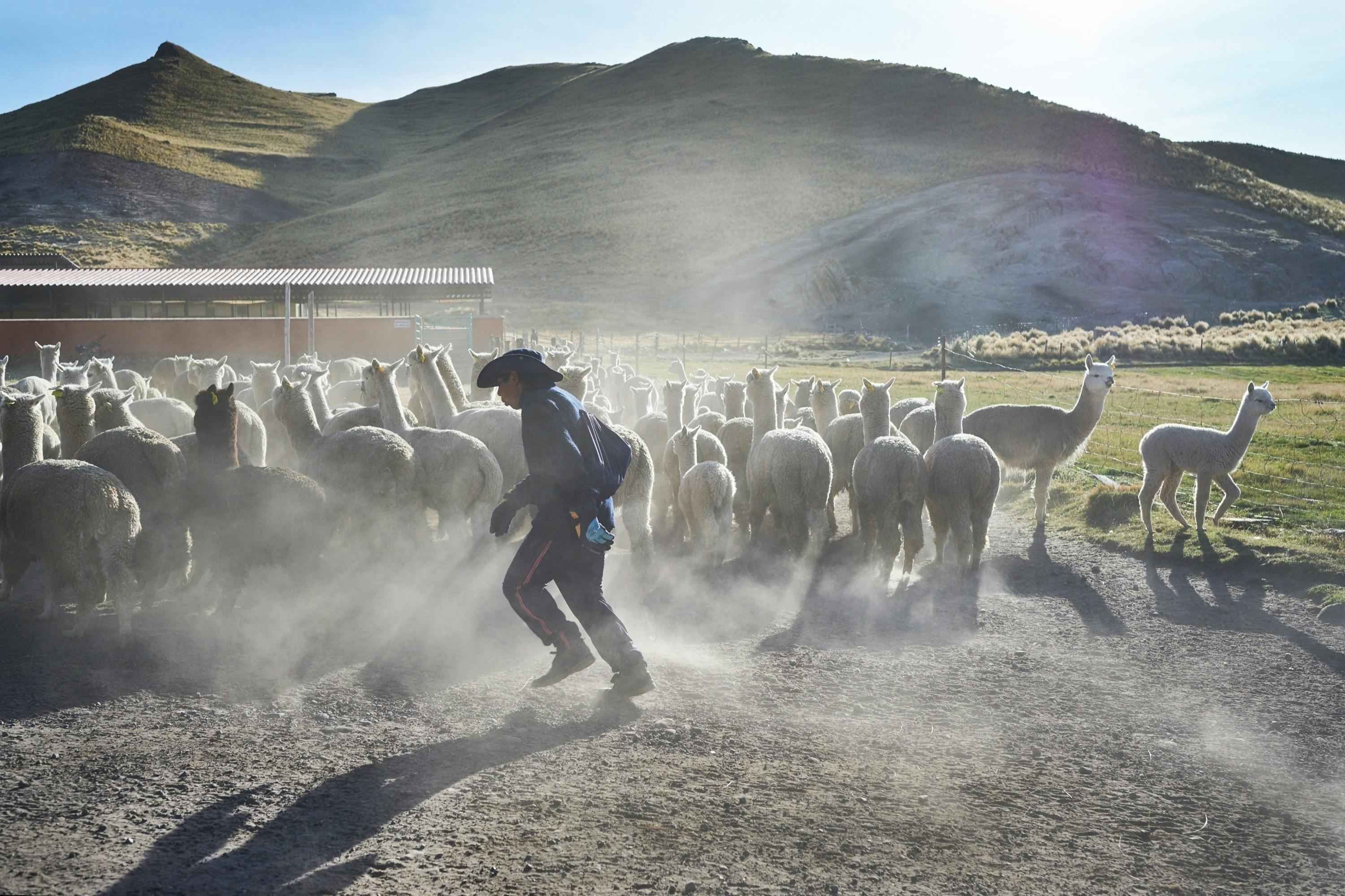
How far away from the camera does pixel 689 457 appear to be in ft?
32.3

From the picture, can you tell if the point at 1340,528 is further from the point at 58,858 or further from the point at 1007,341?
the point at 1007,341

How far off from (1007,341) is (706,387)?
1065 inches

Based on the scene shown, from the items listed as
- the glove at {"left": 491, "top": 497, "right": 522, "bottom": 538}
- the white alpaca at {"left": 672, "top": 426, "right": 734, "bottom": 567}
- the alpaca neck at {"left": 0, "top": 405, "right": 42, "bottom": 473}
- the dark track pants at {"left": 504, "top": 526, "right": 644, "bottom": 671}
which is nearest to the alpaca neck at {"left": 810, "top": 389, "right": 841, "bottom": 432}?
the white alpaca at {"left": 672, "top": 426, "right": 734, "bottom": 567}

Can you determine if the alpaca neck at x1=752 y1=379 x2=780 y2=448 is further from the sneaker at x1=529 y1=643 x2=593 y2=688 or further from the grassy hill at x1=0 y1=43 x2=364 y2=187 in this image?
the grassy hill at x1=0 y1=43 x2=364 y2=187

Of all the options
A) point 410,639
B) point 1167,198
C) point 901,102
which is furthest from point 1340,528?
point 901,102

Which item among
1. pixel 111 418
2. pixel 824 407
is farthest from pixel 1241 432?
pixel 111 418

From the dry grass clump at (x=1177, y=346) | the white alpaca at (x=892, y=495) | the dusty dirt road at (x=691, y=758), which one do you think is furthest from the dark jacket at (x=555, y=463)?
the dry grass clump at (x=1177, y=346)

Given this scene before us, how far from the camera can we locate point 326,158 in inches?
5340

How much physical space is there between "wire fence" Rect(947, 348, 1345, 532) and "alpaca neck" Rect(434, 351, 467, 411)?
8.63 m

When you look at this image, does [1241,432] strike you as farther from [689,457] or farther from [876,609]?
[689,457]

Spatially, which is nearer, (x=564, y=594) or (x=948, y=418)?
(x=564, y=594)

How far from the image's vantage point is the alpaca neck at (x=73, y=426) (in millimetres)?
8656

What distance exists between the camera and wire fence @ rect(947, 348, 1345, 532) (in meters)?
11.2

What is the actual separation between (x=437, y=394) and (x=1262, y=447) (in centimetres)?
1324
